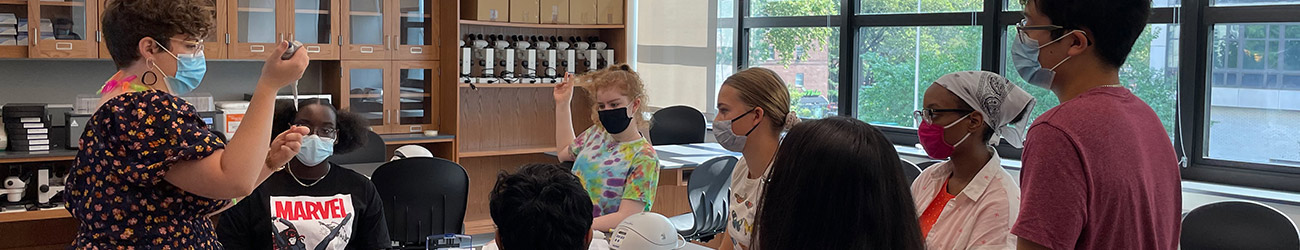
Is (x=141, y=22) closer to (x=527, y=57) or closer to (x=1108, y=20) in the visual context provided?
(x=1108, y=20)

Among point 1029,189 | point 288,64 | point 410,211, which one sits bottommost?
point 410,211

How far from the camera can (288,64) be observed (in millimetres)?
1723

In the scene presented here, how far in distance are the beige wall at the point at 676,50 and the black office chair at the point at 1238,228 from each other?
12.3 ft

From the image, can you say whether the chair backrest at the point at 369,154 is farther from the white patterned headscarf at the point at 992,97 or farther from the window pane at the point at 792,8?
the white patterned headscarf at the point at 992,97

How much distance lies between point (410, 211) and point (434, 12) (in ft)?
8.44

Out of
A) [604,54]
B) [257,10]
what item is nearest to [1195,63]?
[604,54]

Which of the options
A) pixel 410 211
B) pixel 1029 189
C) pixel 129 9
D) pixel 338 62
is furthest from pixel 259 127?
pixel 338 62

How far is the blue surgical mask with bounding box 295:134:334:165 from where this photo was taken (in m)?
2.64

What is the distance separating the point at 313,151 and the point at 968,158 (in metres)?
1.65

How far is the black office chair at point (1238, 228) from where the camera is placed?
9.46 ft

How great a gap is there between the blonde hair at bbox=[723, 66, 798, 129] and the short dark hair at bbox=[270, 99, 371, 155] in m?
1.16

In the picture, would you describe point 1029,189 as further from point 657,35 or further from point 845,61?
point 657,35

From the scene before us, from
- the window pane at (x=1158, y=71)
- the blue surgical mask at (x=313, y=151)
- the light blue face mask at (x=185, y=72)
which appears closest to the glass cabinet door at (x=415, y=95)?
the blue surgical mask at (x=313, y=151)

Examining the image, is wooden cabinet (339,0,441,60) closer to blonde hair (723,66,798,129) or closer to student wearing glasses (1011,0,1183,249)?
blonde hair (723,66,798,129)
